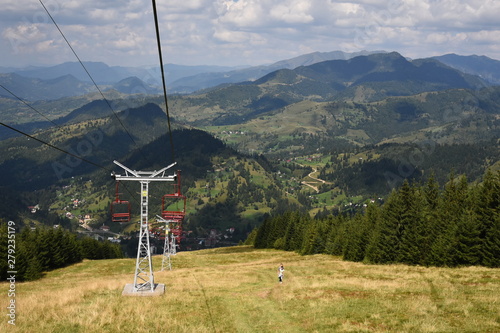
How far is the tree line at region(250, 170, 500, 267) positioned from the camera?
54.1m

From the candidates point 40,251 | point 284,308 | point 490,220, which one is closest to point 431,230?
point 490,220

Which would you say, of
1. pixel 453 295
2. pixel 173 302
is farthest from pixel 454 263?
pixel 173 302

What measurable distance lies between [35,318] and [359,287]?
29.6 m

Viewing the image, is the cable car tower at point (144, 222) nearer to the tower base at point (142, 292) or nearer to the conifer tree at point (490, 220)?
the tower base at point (142, 292)

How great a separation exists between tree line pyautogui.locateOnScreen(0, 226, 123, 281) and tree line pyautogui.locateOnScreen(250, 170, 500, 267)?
2616 inches

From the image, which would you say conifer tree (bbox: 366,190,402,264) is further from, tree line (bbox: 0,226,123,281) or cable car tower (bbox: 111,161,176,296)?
tree line (bbox: 0,226,123,281)

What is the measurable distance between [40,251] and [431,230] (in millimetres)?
85121

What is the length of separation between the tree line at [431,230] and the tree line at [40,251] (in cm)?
6644

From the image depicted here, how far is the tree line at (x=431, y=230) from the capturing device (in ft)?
177

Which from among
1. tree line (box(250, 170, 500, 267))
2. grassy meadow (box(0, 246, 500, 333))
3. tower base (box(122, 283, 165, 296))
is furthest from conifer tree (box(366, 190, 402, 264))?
tower base (box(122, 283, 165, 296))

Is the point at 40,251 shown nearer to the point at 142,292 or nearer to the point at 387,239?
the point at 142,292

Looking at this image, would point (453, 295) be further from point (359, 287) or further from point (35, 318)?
point (35, 318)

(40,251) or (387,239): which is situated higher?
(387,239)

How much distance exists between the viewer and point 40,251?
86.9m
